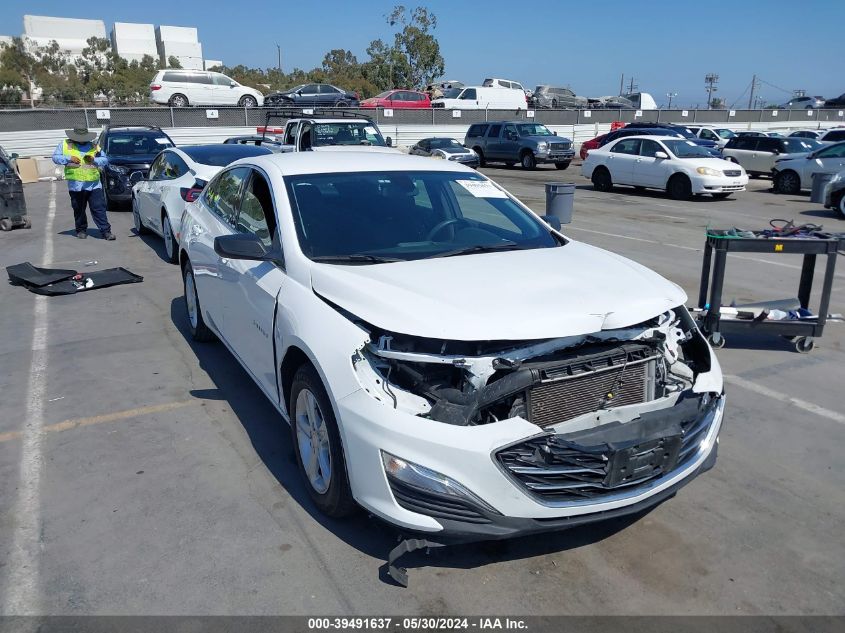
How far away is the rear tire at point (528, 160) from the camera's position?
27.5 metres

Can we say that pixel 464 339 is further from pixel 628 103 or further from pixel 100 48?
pixel 100 48

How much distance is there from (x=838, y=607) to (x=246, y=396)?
3.86 meters

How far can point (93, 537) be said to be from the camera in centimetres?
355

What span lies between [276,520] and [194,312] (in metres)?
3.21

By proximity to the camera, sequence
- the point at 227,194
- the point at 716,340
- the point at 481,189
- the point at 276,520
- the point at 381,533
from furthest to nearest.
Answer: the point at 716,340 → the point at 227,194 → the point at 481,189 → the point at 276,520 → the point at 381,533

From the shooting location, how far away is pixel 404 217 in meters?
4.47

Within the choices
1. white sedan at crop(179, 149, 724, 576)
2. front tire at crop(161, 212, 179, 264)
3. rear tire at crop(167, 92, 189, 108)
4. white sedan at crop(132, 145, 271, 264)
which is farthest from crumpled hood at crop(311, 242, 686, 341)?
rear tire at crop(167, 92, 189, 108)

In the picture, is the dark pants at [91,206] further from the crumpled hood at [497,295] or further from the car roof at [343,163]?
the crumpled hood at [497,295]

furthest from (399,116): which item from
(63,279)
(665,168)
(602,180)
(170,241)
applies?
(63,279)

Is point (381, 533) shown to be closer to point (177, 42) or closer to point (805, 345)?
point (805, 345)

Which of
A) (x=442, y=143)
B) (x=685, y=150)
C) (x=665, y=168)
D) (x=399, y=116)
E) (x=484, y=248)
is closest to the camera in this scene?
(x=484, y=248)

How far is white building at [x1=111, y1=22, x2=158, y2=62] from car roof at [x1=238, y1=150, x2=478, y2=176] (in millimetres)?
119727

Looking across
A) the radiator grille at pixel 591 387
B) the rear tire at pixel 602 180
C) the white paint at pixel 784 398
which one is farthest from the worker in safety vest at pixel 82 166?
the rear tire at pixel 602 180

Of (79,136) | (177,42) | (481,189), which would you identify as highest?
(177,42)
